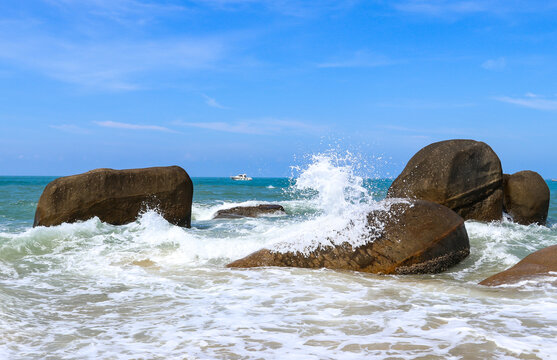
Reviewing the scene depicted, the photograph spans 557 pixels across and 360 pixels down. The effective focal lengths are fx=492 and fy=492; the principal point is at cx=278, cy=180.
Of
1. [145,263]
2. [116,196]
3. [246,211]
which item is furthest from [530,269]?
[246,211]

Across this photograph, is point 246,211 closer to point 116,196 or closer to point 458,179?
point 116,196

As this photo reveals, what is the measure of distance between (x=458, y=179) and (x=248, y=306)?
290 inches

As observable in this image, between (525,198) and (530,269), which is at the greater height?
(525,198)

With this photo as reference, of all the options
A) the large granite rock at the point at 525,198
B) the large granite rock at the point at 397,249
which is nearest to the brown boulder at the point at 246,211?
the large granite rock at the point at 525,198

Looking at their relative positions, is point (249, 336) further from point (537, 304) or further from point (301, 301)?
point (537, 304)

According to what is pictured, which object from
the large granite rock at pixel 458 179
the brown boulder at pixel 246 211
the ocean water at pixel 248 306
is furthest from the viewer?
the brown boulder at pixel 246 211

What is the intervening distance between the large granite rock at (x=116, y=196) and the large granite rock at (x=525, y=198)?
24.6 feet

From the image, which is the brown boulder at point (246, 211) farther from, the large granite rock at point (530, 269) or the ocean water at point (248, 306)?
the large granite rock at point (530, 269)

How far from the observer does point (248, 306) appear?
4.41 meters

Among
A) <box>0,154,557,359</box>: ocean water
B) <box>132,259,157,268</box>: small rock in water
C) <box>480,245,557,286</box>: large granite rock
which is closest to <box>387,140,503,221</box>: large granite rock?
<box>0,154,557,359</box>: ocean water

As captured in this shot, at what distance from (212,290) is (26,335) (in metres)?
1.89

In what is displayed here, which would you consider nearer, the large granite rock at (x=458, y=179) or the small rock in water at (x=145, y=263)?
the small rock in water at (x=145, y=263)

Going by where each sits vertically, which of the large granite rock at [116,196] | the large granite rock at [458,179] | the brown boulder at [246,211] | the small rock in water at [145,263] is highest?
the large granite rock at [458,179]

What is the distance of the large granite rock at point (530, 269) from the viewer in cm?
550
